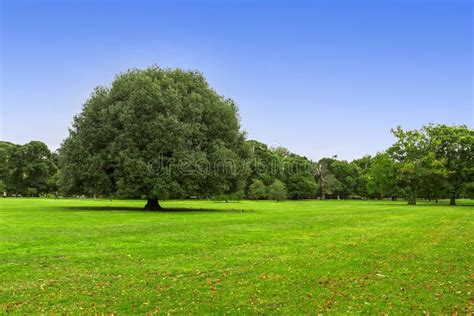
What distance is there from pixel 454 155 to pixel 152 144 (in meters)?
57.3

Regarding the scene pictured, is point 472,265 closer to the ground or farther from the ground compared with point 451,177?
closer to the ground

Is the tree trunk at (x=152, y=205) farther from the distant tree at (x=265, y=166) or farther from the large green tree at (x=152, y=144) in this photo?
the distant tree at (x=265, y=166)

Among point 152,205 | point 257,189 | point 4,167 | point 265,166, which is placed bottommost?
point 152,205

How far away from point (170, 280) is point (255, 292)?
251 centimetres

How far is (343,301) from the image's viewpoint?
31.3 ft

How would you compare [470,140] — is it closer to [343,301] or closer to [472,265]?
[472,265]

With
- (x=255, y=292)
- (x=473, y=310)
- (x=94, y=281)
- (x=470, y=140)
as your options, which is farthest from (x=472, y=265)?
(x=470, y=140)

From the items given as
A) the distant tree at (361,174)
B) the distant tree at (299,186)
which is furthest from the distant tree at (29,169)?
the distant tree at (361,174)

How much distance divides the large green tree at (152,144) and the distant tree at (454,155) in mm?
43468

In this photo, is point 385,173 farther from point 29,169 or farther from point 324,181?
point 29,169

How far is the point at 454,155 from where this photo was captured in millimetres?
74938

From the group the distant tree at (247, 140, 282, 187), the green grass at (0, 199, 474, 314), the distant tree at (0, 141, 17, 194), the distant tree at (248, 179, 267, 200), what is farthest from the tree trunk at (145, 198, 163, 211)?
the distant tree at (0, 141, 17, 194)

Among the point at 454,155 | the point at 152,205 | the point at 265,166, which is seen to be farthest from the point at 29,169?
the point at 454,155

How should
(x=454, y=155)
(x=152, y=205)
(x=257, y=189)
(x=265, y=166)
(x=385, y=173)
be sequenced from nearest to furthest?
(x=152, y=205) < (x=454, y=155) < (x=385, y=173) < (x=257, y=189) < (x=265, y=166)
